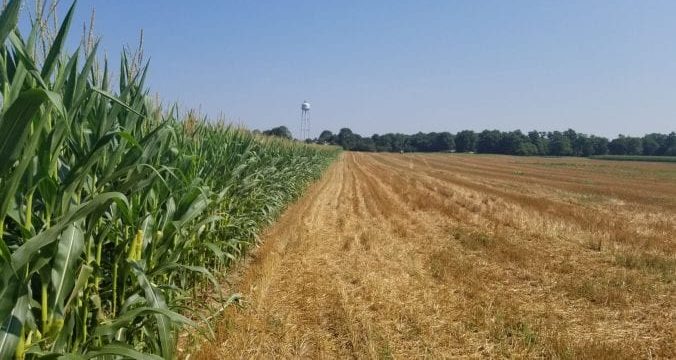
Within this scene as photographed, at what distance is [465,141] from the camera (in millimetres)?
129750

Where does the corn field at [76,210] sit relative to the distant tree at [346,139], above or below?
below

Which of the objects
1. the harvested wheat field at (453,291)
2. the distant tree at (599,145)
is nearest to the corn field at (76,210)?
the harvested wheat field at (453,291)

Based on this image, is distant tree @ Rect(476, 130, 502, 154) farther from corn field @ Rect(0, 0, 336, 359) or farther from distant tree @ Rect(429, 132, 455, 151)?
corn field @ Rect(0, 0, 336, 359)

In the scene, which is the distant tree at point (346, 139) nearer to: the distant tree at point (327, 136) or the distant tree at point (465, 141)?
the distant tree at point (327, 136)

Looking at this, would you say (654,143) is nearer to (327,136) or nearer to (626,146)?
(626,146)

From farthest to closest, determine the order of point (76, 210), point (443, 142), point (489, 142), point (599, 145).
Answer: point (443, 142), point (489, 142), point (599, 145), point (76, 210)

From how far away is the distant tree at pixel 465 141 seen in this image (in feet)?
422

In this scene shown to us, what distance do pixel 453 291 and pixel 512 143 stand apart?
116 meters

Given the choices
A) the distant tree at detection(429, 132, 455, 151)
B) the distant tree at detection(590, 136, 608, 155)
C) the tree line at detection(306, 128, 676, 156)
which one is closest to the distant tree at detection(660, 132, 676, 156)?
the tree line at detection(306, 128, 676, 156)

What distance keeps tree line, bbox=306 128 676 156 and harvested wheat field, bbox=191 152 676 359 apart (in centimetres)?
8229

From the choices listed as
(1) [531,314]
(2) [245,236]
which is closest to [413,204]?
(2) [245,236]

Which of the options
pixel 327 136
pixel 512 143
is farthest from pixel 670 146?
A: pixel 327 136

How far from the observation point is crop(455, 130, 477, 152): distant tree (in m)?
129

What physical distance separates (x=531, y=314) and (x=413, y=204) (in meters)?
9.67
